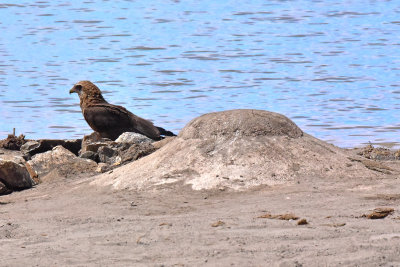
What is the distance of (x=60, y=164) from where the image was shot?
35.4ft

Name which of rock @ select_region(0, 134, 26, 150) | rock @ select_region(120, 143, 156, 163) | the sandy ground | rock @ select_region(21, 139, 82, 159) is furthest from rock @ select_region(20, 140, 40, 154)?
the sandy ground

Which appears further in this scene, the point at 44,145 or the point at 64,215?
the point at 44,145

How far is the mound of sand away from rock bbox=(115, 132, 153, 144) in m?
3.12

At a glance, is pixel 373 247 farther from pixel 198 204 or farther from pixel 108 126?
pixel 108 126

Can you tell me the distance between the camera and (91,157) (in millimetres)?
11367

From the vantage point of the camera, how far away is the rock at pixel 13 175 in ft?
32.1

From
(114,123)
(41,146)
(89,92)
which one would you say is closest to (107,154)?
(41,146)

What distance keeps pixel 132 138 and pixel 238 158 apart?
4086 millimetres

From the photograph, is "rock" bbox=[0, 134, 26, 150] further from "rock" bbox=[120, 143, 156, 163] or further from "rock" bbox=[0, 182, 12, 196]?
"rock" bbox=[0, 182, 12, 196]

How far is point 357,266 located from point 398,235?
32.3 inches

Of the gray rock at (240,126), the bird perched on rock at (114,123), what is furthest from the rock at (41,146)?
the gray rock at (240,126)

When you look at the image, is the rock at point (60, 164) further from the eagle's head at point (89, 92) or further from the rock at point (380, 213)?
the rock at point (380, 213)

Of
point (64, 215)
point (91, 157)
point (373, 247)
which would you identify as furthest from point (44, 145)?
point (373, 247)

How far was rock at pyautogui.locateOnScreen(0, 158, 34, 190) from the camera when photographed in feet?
32.1
